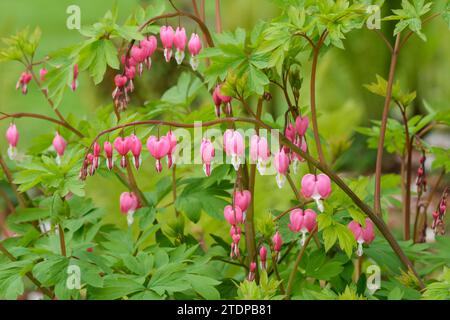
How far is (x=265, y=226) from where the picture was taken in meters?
1.96

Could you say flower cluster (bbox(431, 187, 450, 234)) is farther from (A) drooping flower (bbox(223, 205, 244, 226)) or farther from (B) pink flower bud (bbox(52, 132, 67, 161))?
(B) pink flower bud (bbox(52, 132, 67, 161))

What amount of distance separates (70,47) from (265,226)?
0.71m

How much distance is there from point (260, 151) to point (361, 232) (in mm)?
372

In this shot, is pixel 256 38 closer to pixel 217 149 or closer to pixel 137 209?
pixel 217 149

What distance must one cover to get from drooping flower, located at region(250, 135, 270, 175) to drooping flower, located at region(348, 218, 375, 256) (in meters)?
0.32

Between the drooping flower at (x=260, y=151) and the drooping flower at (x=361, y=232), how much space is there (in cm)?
32

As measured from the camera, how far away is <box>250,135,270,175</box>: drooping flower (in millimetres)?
1815

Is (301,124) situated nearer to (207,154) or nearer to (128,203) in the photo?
(207,154)

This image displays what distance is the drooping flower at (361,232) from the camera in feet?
6.49

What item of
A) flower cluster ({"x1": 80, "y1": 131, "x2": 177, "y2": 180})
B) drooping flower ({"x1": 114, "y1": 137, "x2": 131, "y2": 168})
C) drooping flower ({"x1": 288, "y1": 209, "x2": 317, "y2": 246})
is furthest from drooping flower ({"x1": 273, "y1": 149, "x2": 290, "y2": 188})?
drooping flower ({"x1": 114, "y1": 137, "x2": 131, "y2": 168})

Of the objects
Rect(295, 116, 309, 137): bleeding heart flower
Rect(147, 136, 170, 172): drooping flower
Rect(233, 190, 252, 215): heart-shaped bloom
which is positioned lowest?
Rect(233, 190, 252, 215): heart-shaped bloom

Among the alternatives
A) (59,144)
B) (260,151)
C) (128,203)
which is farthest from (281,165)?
(59,144)

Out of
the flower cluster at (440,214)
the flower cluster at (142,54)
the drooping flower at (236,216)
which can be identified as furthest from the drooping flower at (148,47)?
the flower cluster at (440,214)

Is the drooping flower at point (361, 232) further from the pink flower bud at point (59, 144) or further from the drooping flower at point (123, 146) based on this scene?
the pink flower bud at point (59, 144)
